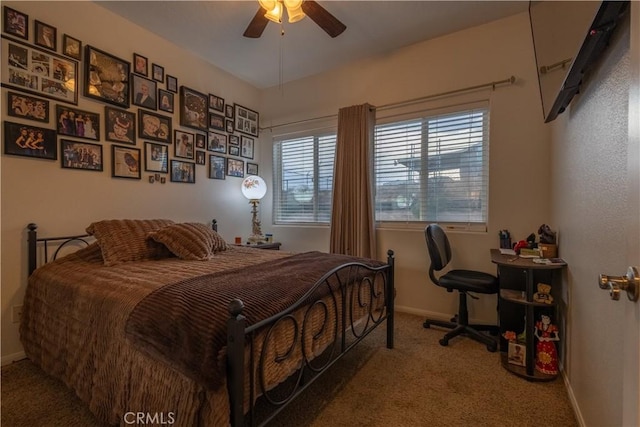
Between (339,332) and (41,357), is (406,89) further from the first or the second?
(41,357)

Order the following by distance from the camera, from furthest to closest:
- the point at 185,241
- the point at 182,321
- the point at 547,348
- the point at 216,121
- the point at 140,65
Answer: the point at 216,121, the point at 140,65, the point at 185,241, the point at 547,348, the point at 182,321

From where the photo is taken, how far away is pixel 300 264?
1973 millimetres

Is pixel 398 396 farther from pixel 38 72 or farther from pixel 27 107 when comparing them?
pixel 38 72

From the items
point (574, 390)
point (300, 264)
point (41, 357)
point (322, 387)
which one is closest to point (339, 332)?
point (322, 387)

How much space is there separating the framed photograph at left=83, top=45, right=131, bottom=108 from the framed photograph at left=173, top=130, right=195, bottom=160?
555 mm

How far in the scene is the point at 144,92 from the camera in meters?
2.83

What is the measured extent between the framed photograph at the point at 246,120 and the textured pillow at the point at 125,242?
1961mm

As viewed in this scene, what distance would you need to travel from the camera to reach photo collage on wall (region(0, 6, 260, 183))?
210cm

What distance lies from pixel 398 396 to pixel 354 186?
2.09 metres

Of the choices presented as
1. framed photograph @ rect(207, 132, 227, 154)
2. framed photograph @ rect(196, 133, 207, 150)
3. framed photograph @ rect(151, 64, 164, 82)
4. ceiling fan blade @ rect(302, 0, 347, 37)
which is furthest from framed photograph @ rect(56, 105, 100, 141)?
ceiling fan blade @ rect(302, 0, 347, 37)

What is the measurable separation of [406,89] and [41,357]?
3.74m

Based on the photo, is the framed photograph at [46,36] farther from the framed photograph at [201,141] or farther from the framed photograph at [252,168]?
the framed photograph at [252,168]

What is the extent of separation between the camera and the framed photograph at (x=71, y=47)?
2.31 m

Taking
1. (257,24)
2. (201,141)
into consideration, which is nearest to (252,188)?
(201,141)
